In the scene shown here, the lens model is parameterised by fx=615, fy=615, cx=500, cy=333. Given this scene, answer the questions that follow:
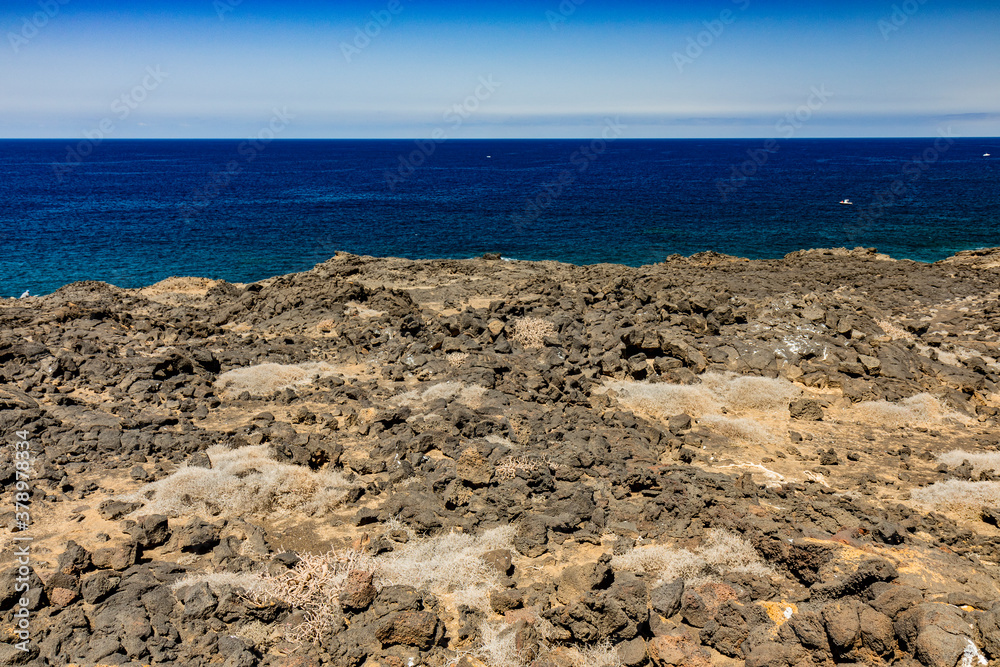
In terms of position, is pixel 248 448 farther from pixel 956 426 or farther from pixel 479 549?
pixel 956 426

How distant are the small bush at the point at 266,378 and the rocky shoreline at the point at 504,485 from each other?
0.09 m

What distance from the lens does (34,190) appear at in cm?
8888

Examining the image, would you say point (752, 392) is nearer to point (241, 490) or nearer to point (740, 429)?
point (740, 429)

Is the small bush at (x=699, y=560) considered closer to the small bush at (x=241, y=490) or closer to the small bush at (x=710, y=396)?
the small bush at (x=241, y=490)

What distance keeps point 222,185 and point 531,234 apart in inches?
2612

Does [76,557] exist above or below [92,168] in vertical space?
below

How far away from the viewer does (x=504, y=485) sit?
34.6 ft

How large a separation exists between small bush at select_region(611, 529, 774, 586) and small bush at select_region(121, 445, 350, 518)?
4852mm

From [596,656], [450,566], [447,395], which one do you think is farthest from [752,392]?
[596,656]

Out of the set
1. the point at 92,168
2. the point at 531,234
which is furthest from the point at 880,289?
the point at 92,168

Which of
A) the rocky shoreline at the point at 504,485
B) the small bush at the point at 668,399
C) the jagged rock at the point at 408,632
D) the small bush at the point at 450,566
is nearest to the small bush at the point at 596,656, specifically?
the rocky shoreline at the point at 504,485

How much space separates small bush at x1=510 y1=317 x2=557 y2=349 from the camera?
17.6 meters

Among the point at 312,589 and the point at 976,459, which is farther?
the point at 976,459

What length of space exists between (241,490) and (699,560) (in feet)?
23.5
